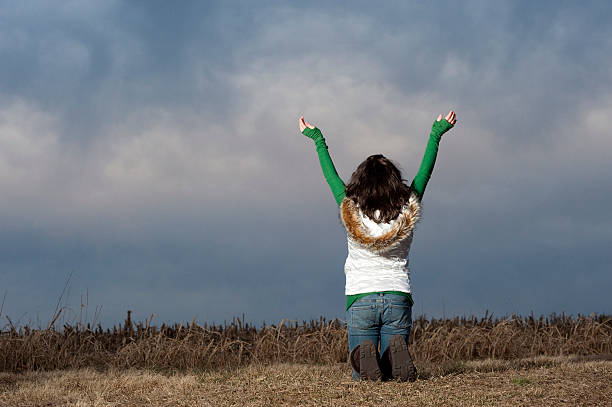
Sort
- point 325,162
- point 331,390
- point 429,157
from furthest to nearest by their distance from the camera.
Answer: point 325,162 < point 429,157 < point 331,390

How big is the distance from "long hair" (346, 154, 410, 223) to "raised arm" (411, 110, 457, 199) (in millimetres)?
173

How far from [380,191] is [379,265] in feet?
2.05

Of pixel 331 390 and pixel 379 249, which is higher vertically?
pixel 379 249

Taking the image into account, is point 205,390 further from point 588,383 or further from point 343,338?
point 343,338

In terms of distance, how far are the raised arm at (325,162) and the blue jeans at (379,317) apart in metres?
0.93

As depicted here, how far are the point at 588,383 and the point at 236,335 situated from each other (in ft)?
19.9

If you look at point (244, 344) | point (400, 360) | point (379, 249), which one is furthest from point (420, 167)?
point (244, 344)

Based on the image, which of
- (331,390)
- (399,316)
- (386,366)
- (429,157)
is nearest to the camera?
(331,390)

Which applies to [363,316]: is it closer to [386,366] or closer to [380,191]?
[386,366]

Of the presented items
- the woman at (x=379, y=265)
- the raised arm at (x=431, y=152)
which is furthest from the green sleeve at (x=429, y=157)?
the woman at (x=379, y=265)

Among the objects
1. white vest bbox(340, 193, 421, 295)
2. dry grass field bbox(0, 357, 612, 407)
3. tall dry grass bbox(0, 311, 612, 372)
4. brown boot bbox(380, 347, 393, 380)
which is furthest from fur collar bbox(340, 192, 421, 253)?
tall dry grass bbox(0, 311, 612, 372)

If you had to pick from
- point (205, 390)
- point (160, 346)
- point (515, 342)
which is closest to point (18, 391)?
point (205, 390)

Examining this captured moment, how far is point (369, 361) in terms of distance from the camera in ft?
16.9

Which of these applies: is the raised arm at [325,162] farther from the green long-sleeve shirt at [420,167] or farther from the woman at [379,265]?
the woman at [379,265]
